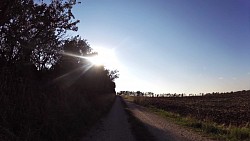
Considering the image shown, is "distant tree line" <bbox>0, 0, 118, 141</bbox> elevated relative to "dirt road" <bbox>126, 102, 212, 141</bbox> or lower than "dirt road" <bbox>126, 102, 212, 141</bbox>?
elevated

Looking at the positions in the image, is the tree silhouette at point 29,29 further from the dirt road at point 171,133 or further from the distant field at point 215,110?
the distant field at point 215,110

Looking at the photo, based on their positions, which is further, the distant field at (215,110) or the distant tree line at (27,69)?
the distant field at (215,110)

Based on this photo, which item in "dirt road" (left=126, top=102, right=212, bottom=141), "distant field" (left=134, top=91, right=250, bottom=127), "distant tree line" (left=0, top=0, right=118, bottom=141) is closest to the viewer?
"distant tree line" (left=0, top=0, right=118, bottom=141)

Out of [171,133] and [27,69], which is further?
[171,133]

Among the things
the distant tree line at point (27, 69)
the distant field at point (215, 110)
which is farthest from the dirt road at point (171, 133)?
the distant field at point (215, 110)

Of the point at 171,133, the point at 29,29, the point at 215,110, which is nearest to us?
the point at 29,29

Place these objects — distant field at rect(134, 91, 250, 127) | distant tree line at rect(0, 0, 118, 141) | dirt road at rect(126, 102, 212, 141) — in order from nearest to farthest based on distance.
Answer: distant tree line at rect(0, 0, 118, 141) < dirt road at rect(126, 102, 212, 141) < distant field at rect(134, 91, 250, 127)

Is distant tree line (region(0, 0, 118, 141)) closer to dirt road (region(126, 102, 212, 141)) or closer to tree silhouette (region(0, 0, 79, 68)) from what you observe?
tree silhouette (region(0, 0, 79, 68))

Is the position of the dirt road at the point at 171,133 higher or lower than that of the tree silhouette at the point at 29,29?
lower

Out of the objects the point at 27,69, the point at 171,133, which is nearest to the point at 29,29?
the point at 27,69

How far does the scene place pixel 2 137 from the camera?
26.0 feet

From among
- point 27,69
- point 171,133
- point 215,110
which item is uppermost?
point 27,69

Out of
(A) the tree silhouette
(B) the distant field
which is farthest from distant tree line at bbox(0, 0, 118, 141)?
(B) the distant field

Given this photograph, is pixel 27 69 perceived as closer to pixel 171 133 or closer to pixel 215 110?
pixel 171 133
